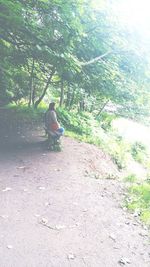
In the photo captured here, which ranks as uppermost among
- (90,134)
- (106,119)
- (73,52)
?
(73,52)

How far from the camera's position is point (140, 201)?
399 inches

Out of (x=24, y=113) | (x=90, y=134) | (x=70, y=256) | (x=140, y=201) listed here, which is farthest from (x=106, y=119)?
(x=70, y=256)

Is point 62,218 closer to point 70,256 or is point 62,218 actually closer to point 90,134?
point 70,256

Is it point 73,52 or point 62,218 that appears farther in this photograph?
point 73,52

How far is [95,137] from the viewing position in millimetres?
18266

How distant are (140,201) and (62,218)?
303 cm

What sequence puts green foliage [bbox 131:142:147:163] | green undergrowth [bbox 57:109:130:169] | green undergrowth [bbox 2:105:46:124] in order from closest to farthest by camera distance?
green undergrowth [bbox 57:109:130:169] < green undergrowth [bbox 2:105:46:124] < green foliage [bbox 131:142:147:163]

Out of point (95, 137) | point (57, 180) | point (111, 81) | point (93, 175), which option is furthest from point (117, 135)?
point (57, 180)

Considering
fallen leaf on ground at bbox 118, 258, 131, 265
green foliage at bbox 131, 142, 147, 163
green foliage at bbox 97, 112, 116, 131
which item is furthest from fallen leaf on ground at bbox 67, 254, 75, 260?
green foliage at bbox 97, 112, 116, 131

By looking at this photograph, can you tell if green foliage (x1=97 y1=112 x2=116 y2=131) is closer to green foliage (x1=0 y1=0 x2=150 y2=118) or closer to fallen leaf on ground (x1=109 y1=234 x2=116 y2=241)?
green foliage (x1=0 y1=0 x2=150 y2=118)

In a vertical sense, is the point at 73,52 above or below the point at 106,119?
above

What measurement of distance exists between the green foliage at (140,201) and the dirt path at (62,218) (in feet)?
1.07

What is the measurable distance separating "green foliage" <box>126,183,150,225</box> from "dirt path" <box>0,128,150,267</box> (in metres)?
0.33

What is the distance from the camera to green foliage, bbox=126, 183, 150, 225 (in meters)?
8.95
